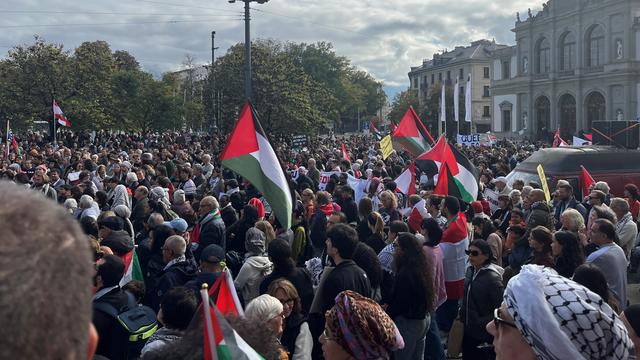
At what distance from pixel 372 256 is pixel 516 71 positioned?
65.3 m

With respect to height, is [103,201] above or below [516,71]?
below

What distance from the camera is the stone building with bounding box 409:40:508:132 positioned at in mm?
91812

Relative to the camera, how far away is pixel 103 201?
34.4 feet

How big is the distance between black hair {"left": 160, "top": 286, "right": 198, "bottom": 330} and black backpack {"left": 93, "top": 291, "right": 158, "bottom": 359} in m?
0.40

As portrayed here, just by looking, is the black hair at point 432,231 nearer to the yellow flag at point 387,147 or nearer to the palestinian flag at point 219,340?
the palestinian flag at point 219,340

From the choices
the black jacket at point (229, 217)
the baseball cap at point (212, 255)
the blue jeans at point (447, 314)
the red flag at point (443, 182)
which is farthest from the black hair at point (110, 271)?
the red flag at point (443, 182)

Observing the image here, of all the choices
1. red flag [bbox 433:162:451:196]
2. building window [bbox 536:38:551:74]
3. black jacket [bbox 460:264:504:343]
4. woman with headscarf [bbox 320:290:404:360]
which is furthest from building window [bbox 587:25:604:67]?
woman with headscarf [bbox 320:290:404:360]

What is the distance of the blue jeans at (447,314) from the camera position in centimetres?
751

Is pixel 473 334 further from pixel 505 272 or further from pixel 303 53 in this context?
pixel 303 53

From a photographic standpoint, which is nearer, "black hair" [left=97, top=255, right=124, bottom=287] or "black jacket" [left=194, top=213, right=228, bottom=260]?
"black hair" [left=97, top=255, right=124, bottom=287]

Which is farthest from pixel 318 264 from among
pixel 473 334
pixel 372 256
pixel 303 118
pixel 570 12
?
pixel 570 12

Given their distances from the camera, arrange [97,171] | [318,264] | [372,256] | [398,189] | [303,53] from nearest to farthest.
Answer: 1. [372,256]
2. [318,264]
3. [398,189]
4. [97,171]
5. [303,53]

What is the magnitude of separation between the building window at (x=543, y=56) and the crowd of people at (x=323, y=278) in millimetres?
54824

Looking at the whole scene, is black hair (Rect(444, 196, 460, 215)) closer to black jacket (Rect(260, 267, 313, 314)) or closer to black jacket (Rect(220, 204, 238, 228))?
black jacket (Rect(260, 267, 313, 314))
